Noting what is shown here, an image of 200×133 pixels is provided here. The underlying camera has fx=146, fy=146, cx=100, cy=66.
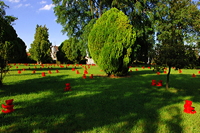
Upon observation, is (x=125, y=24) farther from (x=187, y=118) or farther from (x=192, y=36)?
(x=192, y=36)

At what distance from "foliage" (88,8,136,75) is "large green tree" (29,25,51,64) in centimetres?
2929

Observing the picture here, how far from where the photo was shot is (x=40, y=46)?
37188 mm

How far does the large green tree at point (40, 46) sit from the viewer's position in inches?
1457

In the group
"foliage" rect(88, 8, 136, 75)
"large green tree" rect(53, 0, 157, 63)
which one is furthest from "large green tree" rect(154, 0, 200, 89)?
"foliage" rect(88, 8, 136, 75)

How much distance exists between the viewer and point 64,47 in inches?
1580

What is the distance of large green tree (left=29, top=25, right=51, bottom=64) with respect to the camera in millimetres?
37000

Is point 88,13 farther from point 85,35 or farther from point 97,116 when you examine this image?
point 97,116

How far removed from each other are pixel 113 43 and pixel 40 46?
103ft

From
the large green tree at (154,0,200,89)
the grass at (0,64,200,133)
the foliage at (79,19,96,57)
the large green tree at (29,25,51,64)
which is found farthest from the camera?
the large green tree at (29,25,51,64)

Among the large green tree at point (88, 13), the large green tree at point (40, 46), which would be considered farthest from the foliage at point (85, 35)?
the large green tree at point (40, 46)

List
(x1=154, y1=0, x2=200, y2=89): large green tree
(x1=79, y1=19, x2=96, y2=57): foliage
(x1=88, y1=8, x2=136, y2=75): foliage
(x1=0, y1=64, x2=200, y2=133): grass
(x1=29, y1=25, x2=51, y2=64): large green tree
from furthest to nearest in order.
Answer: (x1=29, y1=25, x2=51, y2=64): large green tree < (x1=154, y1=0, x2=200, y2=89): large green tree < (x1=79, y1=19, x2=96, y2=57): foliage < (x1=88, y1=8, x2=136, y2=75): foliage < (x1=0, y1=64, x2=200, y2=133): grass

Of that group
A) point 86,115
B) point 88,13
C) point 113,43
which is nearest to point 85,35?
point 88,13

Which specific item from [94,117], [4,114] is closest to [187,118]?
[94,117]

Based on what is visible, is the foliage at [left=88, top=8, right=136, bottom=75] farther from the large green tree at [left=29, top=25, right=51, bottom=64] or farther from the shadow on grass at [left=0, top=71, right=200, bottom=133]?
the large green tree at [left=29, top=25, right=51, bottom=64]
